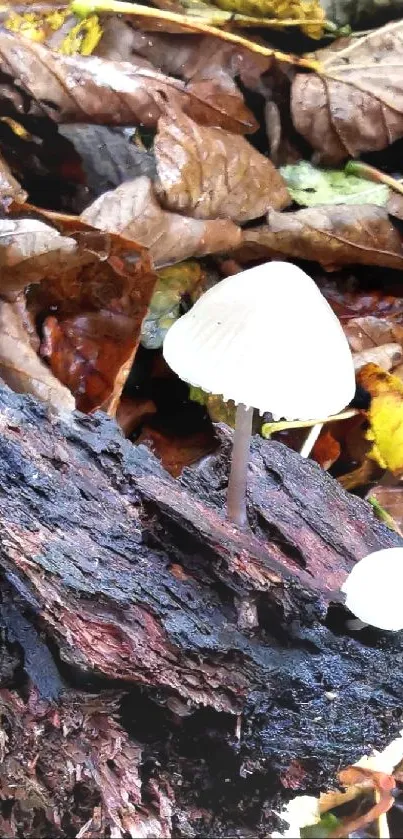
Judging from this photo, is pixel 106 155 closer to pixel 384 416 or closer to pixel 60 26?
pixel 60 26

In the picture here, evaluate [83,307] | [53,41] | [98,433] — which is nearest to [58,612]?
[98,433]

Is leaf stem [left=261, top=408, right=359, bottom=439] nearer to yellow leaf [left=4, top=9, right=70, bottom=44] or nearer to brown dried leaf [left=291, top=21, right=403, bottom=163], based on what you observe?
brown dried leaf [left=291, top=21, right=403, bottom=163]

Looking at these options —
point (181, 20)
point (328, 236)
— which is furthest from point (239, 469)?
point (181, 20)

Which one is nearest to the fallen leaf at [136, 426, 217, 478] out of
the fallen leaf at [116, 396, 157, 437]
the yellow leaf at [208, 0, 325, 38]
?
the fallen leaf at [116, 396, 157, 437]

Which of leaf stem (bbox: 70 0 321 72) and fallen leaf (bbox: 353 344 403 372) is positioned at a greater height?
leaf stem (bbox: 70 0 321 72)

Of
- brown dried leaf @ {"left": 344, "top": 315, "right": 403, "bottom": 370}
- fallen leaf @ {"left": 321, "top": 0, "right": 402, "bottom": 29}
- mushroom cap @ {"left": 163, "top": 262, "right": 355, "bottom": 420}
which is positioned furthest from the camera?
fallen leaf @ {"left": 321, "top": 0, "right": 402, "bottom": 29}

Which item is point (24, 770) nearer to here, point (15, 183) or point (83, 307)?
point (83, 307)
